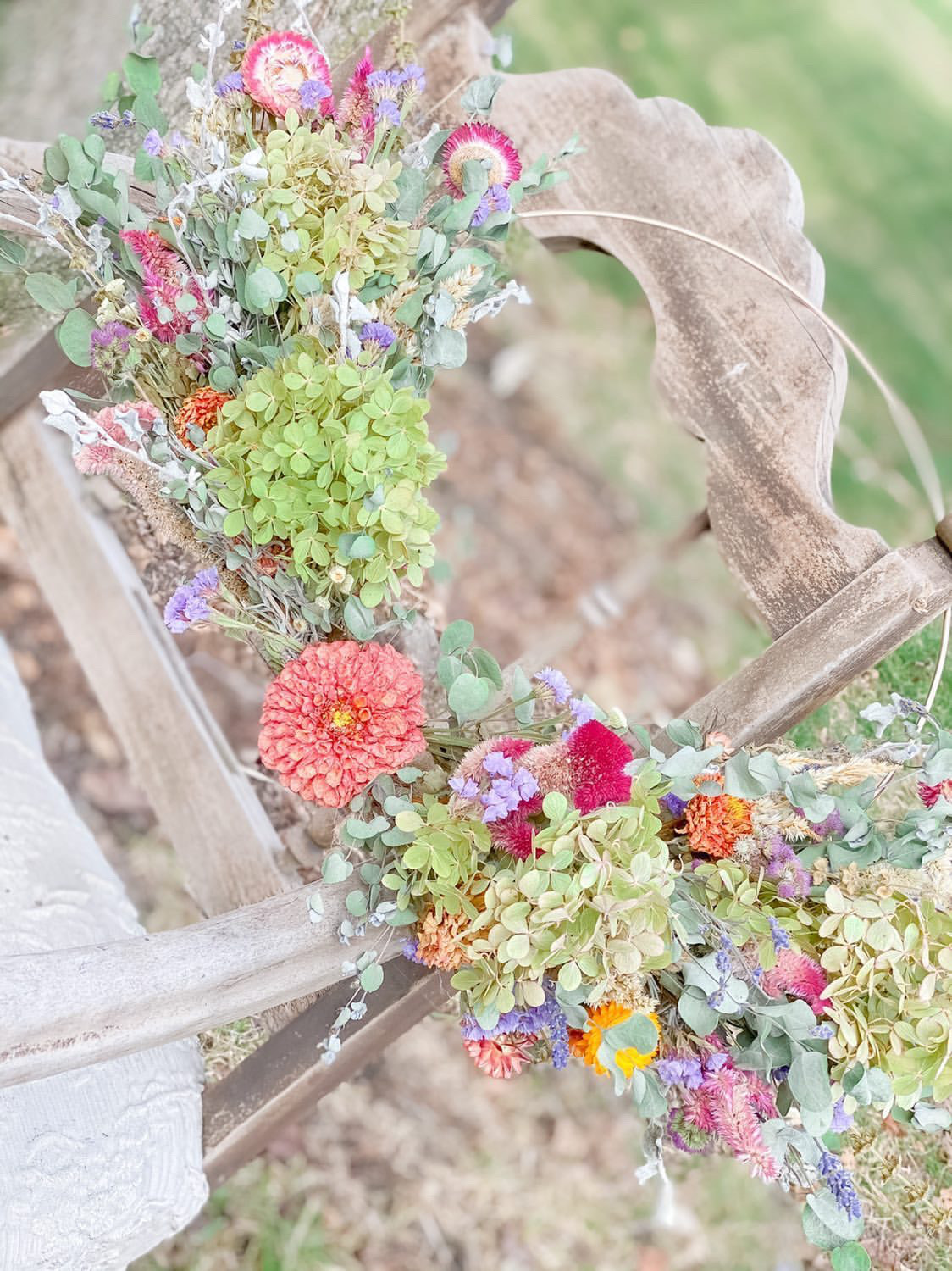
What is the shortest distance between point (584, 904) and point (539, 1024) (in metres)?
0.15

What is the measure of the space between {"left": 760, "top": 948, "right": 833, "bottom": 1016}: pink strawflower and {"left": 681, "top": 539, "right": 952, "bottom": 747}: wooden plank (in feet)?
0.66

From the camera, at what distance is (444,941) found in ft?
2.54

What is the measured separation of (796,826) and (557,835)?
202 mm

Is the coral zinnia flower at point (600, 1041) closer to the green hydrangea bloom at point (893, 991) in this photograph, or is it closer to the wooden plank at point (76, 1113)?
the green hydrangea bloom at point (893, 991)

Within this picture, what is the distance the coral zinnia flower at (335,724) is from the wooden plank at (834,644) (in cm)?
32

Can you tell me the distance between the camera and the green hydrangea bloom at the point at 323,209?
781mm

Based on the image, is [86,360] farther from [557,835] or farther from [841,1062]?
[841,1062]

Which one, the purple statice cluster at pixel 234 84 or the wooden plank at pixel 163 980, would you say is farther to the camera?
the purple statice cluster at pixel 234 84

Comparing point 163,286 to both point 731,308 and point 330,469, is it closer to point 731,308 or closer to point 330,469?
point 330,469

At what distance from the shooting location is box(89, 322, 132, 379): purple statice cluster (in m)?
0.85

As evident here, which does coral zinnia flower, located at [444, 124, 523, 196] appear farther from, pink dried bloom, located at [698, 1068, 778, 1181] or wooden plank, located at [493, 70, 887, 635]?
pink dried bloom, located at [698, 1068, 778, 1181]

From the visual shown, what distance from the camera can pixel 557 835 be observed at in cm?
73

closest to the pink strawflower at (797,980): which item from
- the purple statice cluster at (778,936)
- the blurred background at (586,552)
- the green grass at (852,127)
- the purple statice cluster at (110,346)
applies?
the purple statice cluster at (778,936)

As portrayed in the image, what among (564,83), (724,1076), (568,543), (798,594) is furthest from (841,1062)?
(568,543)
